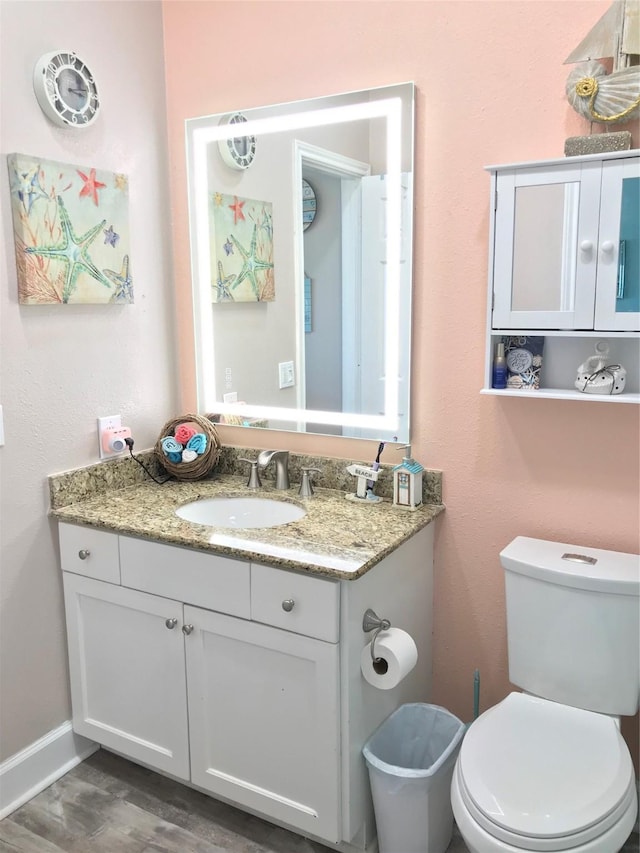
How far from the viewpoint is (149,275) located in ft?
7.68

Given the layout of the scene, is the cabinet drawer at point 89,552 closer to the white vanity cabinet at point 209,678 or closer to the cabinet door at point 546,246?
the white vanity cabinet at point 209,678

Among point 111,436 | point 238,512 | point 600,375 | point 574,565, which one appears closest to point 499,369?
point 600,375

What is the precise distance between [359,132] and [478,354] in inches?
28.0

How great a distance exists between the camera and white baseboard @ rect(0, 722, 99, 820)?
202cm

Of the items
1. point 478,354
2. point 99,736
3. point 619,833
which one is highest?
point 478,354

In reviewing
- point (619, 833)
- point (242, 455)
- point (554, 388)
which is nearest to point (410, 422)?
point (554, 388)

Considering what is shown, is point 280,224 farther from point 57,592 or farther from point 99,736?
point 99,736

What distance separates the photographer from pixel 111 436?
223cm

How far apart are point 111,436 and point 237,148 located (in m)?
0.99

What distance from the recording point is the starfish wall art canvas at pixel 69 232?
191 cm

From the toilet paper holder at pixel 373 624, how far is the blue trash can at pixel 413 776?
276mm

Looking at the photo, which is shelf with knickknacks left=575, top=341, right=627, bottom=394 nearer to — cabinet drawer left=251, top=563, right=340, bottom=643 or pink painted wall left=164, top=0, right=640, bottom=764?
pink painted wall left=164, top=0, right=640, bottom=764

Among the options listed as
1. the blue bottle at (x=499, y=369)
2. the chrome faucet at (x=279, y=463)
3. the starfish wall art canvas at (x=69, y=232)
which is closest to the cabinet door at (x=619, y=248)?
the blue bottle at (x=499, y=369)

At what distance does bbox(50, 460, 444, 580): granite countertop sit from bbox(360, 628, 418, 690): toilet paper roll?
0.69ft
